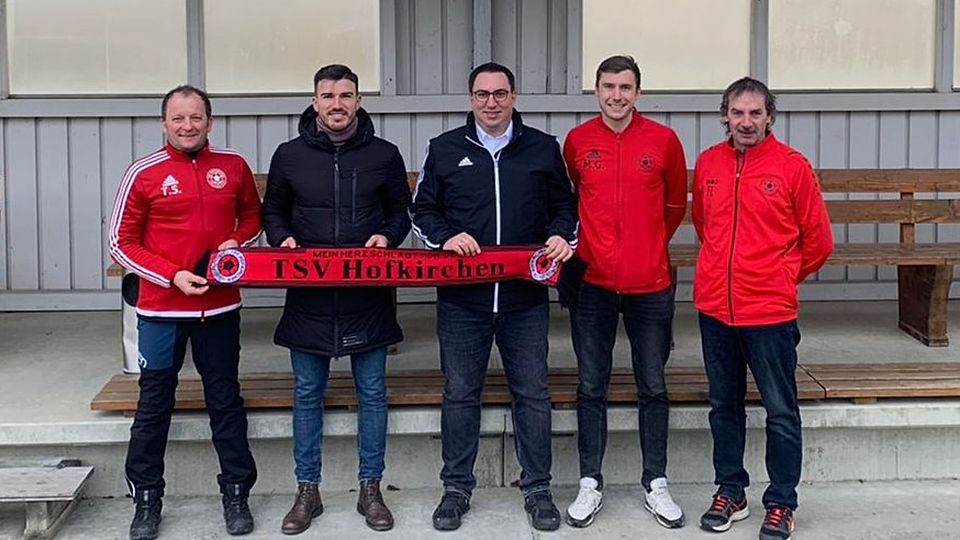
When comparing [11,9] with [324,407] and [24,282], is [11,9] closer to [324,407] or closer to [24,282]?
[24,282]

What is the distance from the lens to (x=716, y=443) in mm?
4031

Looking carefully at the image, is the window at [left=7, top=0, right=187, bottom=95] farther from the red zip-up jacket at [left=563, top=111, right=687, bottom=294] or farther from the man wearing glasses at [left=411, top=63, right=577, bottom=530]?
the red zip-up jacket at [left=563, top=111, right=687, bottom=294]

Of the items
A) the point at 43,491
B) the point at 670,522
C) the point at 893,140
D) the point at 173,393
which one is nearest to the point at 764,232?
the point at 670,522

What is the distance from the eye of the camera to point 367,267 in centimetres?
389

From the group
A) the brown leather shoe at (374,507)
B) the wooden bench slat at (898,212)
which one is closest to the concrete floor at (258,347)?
the wooden bench slat at (898,212)

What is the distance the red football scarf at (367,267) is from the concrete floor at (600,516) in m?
0.92

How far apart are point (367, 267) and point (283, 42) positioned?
290 cm

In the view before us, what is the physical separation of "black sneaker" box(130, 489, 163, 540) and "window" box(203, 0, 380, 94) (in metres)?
3.05

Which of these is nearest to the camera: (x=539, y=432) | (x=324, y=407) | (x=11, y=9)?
(x=539, y=432)

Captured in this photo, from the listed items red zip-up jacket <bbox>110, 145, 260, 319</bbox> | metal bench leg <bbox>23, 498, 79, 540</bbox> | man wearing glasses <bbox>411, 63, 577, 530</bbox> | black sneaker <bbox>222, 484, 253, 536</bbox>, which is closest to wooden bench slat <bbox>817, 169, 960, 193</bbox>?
man wearing glasses <bbox>411, 63, 577, 530</bbox>

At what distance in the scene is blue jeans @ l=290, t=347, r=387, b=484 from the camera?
402 cm

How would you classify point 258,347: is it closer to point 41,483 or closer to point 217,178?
point 41,483

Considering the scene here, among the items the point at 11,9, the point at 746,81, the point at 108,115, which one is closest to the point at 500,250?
the point at 746,81

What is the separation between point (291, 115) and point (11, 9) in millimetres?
1689
